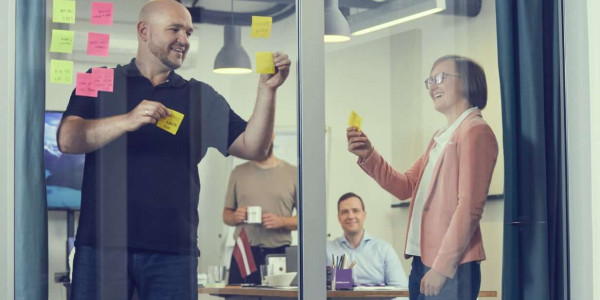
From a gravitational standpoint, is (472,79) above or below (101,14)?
below

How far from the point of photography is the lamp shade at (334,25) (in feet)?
10.6

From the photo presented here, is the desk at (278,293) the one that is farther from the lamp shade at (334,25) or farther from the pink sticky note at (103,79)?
the lamp shade at (334,25)

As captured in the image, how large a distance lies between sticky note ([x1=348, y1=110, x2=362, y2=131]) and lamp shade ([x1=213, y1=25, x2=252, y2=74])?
0.42 metres

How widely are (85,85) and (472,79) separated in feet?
4.82

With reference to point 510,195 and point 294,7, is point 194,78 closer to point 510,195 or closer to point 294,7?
point 294,7

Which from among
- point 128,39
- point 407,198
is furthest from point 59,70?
point 407,198

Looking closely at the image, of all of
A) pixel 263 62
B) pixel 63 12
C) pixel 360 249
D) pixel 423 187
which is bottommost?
pixel 360 249

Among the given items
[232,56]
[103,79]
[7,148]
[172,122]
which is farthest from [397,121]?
[7,148]

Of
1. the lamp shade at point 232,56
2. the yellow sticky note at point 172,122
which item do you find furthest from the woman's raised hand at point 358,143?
the yellow sticky note at point 172,122

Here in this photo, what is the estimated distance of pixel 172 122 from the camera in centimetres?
301

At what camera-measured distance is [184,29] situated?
3035 millimetres

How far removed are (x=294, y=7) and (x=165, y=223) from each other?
0.89m

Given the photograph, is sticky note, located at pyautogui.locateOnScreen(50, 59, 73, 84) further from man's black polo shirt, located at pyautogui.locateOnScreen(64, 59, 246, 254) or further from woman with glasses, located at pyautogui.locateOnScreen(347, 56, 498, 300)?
woman with glasses, located at pyautogui.locateOnScreen(347, 56, 498, 300)

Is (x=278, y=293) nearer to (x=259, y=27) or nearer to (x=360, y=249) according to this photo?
(x=360, y=249)
